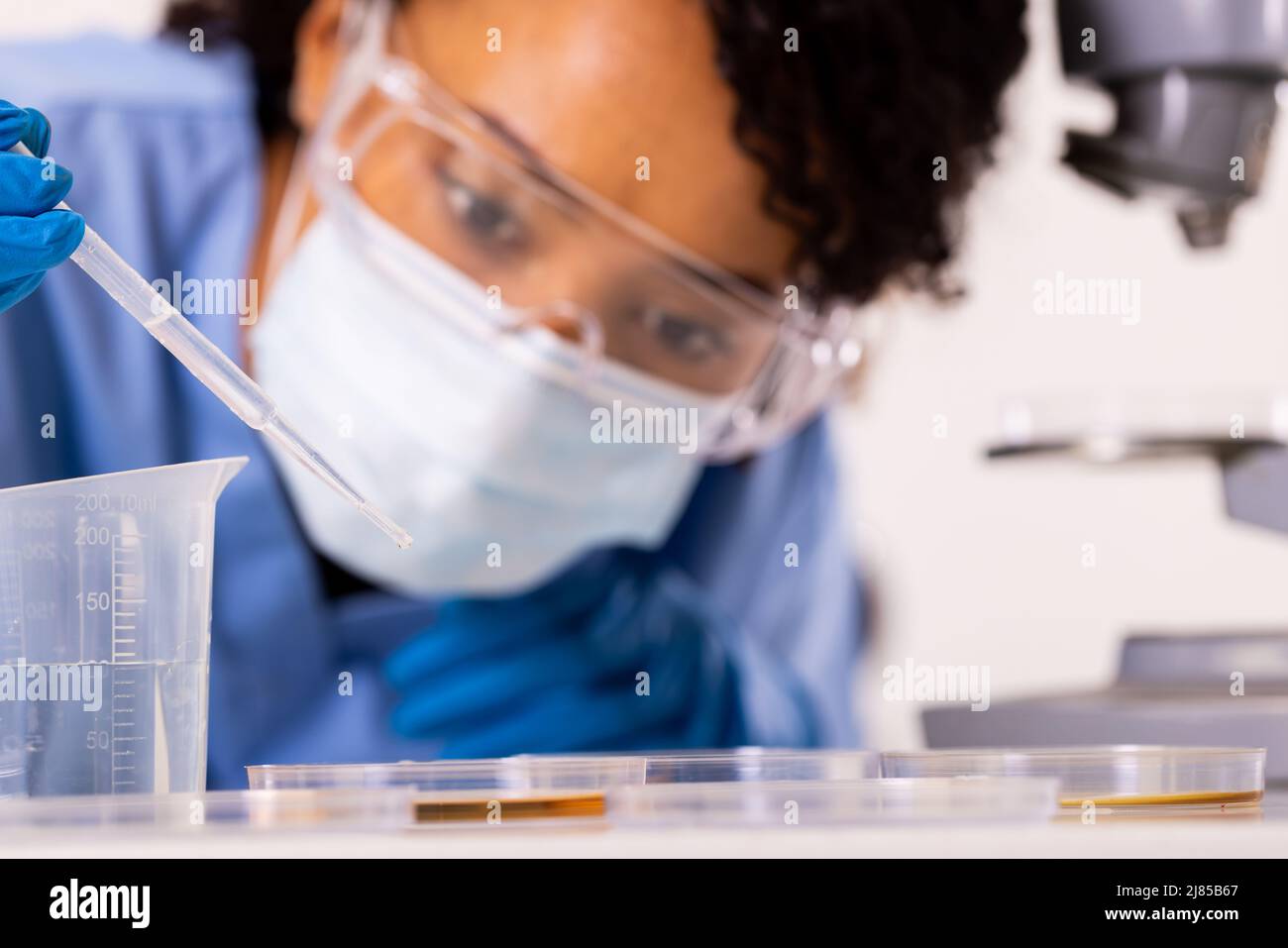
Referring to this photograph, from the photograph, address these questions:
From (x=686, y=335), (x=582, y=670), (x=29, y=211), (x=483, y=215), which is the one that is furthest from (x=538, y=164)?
(x=582, y=670)

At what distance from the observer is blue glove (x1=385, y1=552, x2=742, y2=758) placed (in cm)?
150

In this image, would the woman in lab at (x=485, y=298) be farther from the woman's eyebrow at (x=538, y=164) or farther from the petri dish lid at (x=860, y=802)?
the petri dish lid at (x=860, y=802)

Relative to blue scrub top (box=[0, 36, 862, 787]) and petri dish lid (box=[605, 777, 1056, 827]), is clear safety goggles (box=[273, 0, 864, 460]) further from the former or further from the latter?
petri dish lid (box=[605, 777, 1056, 827])

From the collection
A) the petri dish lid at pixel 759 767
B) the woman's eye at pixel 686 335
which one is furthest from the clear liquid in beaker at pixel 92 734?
the woman's eye at pixel 686 335

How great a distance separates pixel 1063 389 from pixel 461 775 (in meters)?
1.38

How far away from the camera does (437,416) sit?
125 centimetres

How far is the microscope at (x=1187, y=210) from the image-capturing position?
2.87ft

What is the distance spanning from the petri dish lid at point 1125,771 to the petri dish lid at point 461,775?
5.6 inches

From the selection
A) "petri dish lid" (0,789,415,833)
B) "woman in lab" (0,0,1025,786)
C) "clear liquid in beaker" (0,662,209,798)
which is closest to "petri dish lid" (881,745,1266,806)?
"petri dish lid" (0,789,415,833)

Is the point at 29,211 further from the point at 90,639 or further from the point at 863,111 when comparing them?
the point at 863,111
